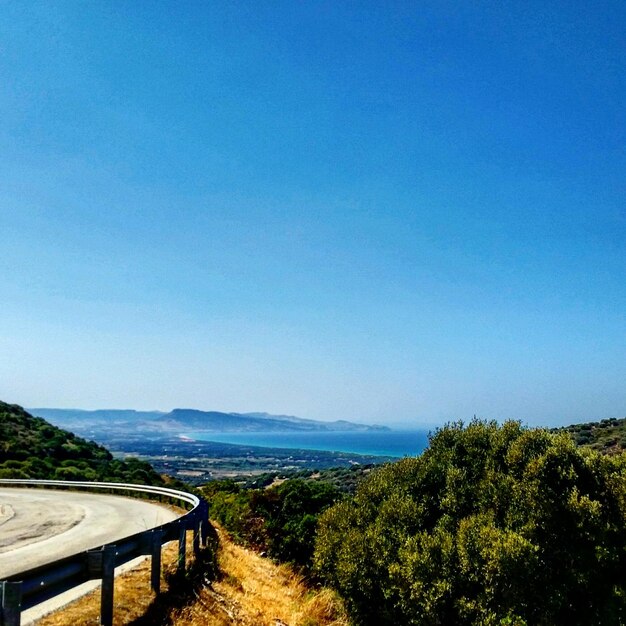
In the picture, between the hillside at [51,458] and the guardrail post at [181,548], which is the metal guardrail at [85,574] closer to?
the guardrail post at [181,548]

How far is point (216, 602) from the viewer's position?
11102 millimetres

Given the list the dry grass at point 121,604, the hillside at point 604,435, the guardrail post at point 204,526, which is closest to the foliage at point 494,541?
the guardrail post at point 204,526

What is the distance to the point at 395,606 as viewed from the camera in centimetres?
1365

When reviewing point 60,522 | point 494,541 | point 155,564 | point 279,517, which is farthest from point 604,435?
point 155,564

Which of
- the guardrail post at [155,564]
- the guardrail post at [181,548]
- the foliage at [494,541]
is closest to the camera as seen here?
the guardrail post at [155,564]

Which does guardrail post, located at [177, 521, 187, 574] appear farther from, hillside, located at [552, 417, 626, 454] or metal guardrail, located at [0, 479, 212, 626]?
hillside, located at [552, 417, 626, 454]

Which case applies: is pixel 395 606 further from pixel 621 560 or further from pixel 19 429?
pixel 19 429

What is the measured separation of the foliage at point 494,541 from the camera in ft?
41.5

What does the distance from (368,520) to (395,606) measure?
2.89 metres

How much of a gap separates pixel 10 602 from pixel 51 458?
146 feet

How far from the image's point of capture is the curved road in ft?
45.9

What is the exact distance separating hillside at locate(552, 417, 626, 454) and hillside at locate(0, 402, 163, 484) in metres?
32.7

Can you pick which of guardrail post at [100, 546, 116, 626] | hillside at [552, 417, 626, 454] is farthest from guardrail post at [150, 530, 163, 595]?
hillside at [552, 417, 626, 454]

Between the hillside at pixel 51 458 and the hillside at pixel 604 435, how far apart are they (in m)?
32.7
